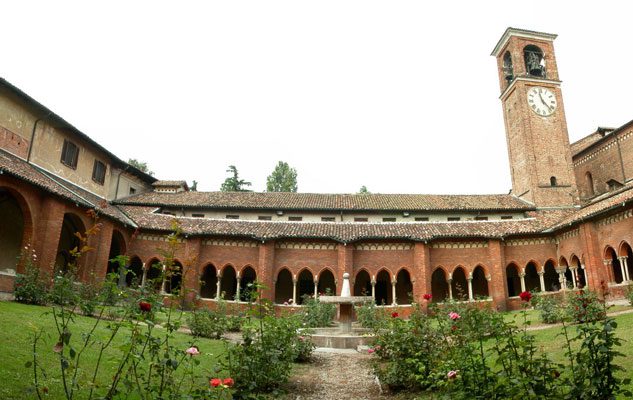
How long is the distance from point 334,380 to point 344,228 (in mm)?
18926

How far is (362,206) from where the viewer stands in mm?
32188

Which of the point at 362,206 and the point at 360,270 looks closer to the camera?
the point at 360,270

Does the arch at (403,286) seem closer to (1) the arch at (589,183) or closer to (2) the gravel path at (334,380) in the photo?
(2) the gravel path at (334,380)

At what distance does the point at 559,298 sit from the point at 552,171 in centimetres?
1201

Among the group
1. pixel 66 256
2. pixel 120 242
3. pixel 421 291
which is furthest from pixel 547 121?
pixel 66 256

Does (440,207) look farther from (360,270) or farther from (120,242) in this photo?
(120,242)

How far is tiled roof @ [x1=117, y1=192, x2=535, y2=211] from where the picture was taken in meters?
31.2

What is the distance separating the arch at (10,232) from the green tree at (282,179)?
41196 mm

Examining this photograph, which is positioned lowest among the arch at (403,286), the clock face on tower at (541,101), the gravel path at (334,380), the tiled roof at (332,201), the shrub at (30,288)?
the gravel path at (334,380)

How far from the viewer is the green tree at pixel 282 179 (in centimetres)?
6253

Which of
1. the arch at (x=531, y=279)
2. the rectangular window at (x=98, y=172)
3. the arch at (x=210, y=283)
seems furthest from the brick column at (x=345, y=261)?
the rectangular window at (x=98, y=172)

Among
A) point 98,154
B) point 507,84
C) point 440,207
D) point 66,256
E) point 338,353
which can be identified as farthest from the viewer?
point 507,84

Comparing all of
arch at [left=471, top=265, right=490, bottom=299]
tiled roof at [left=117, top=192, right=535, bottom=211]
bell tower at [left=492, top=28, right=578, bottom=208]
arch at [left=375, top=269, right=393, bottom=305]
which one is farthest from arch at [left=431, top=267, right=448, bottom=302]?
bell tower at [left=492, top=28, right=578, bottom=208]

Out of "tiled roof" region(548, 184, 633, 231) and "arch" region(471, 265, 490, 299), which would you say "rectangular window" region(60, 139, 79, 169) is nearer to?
"arch" region(471, 265, 490, 299)
